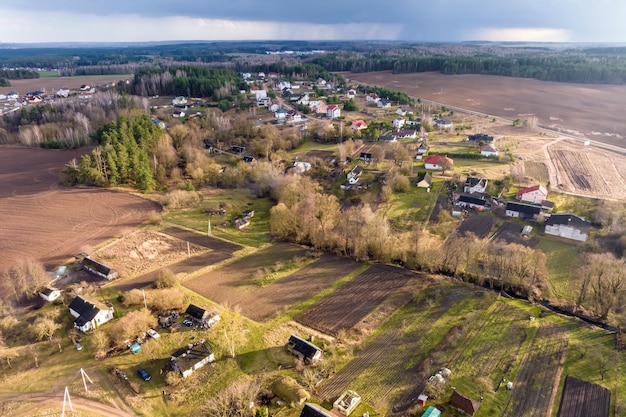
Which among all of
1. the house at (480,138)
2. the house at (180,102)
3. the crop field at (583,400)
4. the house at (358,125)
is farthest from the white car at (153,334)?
the house at (180,102)

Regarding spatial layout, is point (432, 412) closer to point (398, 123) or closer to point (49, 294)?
point (49, 294)

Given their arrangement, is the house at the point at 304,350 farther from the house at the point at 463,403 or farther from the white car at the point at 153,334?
the white car at the point at 153,334

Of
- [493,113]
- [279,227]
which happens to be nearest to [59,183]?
[279,227]

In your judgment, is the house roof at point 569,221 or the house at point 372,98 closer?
the house roof at point 569,221

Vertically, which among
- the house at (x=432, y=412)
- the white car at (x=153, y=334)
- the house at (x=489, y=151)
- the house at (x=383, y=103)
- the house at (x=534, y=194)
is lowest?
the house at (x=432, y=412)

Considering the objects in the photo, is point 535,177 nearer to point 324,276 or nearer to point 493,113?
point 324,276

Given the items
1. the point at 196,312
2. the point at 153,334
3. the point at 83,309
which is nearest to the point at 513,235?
the point at 196,312
